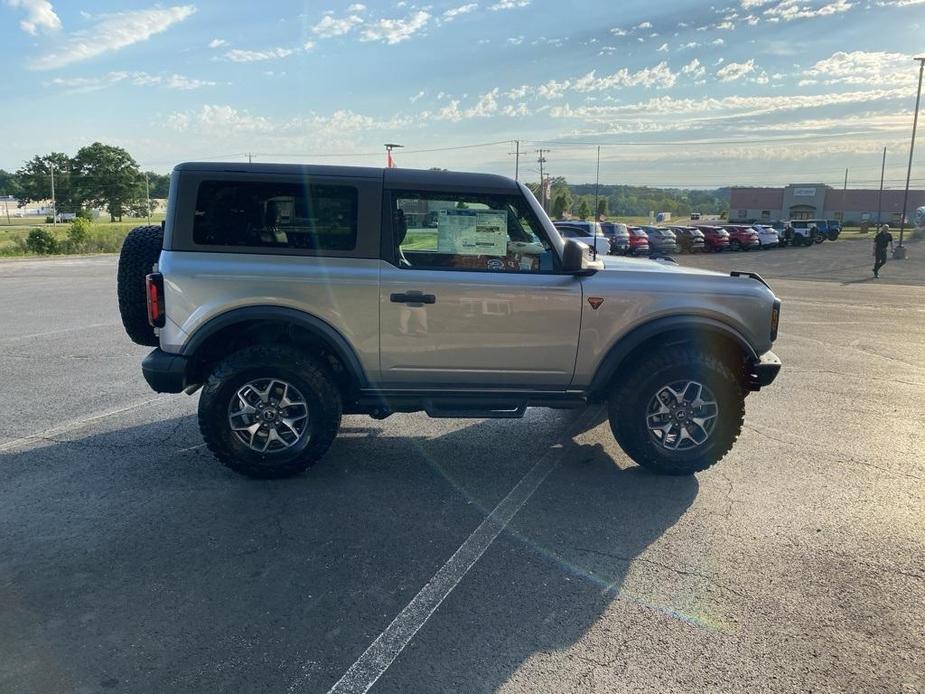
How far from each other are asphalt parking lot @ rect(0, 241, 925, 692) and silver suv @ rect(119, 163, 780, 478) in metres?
0.50

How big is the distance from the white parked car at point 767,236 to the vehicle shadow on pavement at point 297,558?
4032 cm

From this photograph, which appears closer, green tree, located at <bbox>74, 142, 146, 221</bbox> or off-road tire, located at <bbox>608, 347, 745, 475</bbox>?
off-road tire, located at <bbox>608, 347, 745, 475</bbox>

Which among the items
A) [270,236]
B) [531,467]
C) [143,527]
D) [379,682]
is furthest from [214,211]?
[379,682]

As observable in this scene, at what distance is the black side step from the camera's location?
183 inches

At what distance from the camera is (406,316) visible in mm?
4492

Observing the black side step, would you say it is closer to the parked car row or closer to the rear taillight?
the rear taillight

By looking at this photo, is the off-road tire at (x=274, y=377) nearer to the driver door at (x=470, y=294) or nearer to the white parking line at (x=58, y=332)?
the driver door at (x=470, y=294)

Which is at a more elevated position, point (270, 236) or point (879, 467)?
point (270, 236)

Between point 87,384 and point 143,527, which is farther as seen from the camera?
point 87,384

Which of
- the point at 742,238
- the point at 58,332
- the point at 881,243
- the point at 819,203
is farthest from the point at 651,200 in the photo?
the point at 58,332

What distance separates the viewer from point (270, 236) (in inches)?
176

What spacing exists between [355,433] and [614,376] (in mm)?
2231

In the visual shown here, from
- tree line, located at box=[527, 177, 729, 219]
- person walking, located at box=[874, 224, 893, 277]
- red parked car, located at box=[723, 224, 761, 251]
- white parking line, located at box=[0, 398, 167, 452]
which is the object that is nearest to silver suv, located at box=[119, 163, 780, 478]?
white parking line, located at box=[0, 398, 167, 452]

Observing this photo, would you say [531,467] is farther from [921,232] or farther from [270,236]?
[921,232]
